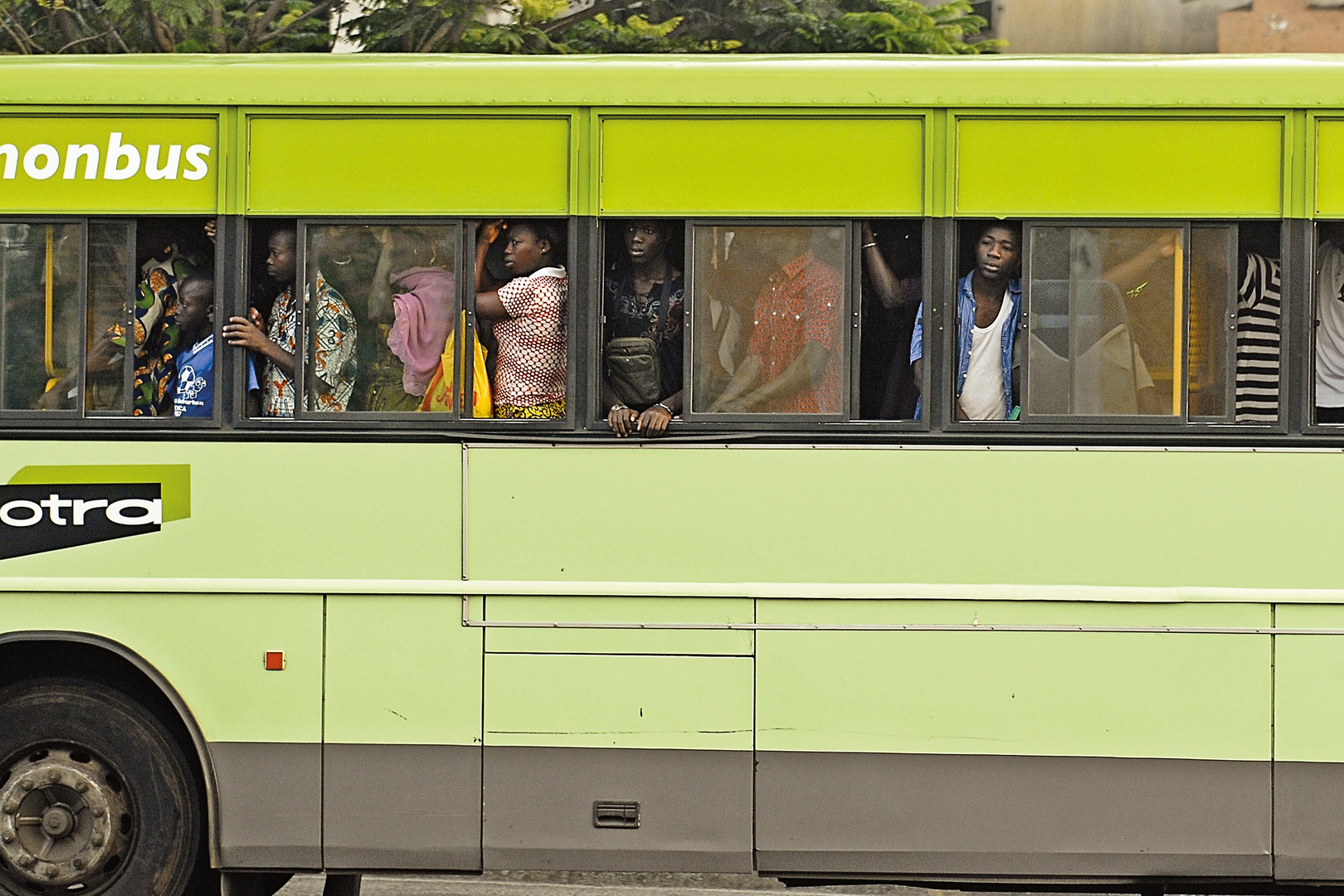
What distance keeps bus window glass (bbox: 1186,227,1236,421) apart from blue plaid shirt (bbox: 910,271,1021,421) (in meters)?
0.63

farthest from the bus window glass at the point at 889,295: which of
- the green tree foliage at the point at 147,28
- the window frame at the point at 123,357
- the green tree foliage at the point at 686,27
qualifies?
the green tree foliage at the point at 147,28

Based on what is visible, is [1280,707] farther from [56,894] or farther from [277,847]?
[56,894]

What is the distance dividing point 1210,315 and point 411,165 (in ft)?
9.78

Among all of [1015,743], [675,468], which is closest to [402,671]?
[675,468]

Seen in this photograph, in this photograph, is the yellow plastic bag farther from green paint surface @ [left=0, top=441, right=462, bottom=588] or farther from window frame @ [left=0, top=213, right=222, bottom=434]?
window frame @ [left=0, top=213, right=222, bottom=434]

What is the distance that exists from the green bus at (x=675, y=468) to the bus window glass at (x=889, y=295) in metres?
0.02

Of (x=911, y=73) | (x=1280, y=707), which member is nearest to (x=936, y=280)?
(x=911, y=73)

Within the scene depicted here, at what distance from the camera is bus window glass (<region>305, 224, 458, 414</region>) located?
5.10m

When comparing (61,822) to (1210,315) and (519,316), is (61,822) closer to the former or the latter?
(519,316)

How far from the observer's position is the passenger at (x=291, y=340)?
5094mm

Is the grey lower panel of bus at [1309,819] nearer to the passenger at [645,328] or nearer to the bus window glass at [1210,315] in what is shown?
the bus window glass at [1210,315]

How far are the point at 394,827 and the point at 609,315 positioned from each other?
2.04 m

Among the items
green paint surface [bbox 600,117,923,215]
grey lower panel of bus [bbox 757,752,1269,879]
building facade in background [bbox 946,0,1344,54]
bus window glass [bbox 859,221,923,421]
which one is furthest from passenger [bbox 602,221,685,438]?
building facade in background [bbox 946,0,1344,54]

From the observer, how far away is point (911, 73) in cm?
502
